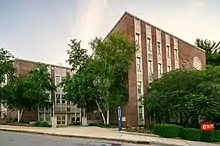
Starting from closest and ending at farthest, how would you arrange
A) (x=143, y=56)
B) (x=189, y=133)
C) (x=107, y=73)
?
(x=189, y=133) < (x=107, y=73) < (x=143, y=56)

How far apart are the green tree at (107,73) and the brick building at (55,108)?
448 inches

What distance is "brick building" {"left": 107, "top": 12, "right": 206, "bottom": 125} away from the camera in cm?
3366

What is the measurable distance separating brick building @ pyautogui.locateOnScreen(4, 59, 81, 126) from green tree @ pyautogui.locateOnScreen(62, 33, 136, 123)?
37.4 feet

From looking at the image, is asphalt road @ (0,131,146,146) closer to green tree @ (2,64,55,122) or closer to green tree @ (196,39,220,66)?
green tree @ (2,64,55,122)

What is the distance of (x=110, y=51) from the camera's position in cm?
3238

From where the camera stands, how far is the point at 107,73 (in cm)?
3200

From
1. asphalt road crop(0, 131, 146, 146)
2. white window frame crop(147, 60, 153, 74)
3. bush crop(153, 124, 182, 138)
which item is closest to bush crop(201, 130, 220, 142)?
bush crop(153, 124, 182, 138)

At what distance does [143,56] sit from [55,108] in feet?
55.1

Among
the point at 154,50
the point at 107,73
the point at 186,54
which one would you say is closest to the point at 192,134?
the point at 107,73

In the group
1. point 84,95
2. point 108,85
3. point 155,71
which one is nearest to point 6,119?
point 84,95

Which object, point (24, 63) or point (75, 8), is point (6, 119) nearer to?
point (24, 63)

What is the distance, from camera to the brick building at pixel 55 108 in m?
43.4

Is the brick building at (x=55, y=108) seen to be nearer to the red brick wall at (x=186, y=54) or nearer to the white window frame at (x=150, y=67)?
the white window frame at (x=150, y=67)

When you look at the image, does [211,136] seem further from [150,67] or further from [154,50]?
[154,50]
